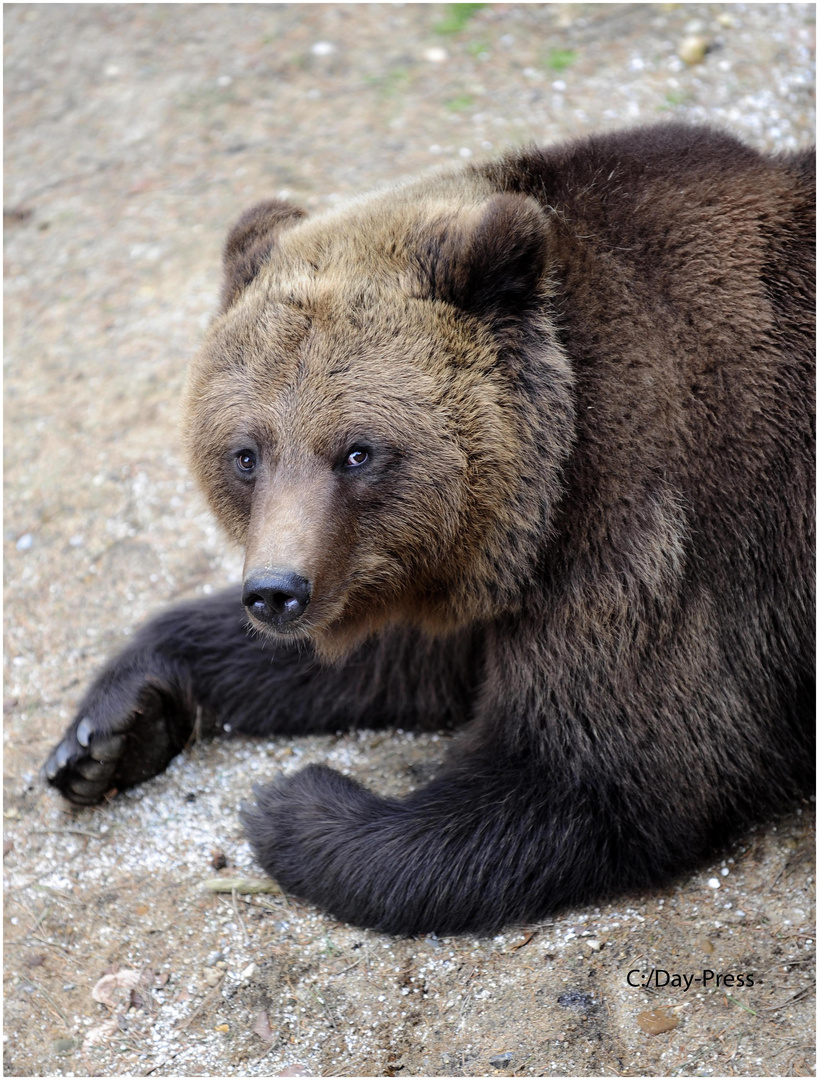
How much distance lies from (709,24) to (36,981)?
26.3 feet

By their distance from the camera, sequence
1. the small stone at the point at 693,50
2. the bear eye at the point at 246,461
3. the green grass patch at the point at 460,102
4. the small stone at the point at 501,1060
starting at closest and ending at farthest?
the small stone at the point at 501,1060, the bear eye at the point at 246,461, the small stone at the point at 693,50, the green grass patch at the point at 460,102

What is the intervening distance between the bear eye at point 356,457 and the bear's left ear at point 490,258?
0.62 metres

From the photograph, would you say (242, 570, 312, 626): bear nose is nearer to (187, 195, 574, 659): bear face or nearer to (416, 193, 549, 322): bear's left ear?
(187, 195, 574, 659): bear face

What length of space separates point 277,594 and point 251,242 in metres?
1.69

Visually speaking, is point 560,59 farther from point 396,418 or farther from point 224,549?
point 396,418

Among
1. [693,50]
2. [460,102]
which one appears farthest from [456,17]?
[693,50]

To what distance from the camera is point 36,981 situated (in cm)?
436

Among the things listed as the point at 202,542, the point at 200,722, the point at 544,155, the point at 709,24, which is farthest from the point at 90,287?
the point at 709,24

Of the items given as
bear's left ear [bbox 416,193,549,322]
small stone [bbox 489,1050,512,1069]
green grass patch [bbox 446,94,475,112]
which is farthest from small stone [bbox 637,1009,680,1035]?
green grass patch [bbox 446,94,475,112]

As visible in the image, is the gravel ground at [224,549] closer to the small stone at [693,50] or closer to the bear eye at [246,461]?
the small stone at [693,50]

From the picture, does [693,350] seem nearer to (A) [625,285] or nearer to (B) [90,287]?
(A) [625,285]

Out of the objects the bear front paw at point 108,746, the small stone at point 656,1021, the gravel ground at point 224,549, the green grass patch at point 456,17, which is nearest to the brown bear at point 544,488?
the gravel ground at point 224,549

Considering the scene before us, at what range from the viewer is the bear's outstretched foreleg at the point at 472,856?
167 inches

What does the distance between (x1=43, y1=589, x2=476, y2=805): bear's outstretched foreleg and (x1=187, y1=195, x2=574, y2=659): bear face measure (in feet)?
3.42
